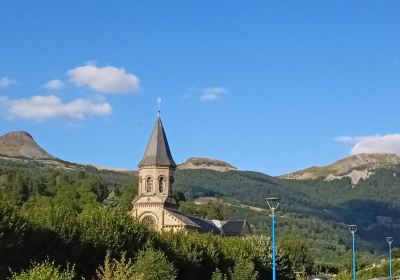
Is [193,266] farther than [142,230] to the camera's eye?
Yes

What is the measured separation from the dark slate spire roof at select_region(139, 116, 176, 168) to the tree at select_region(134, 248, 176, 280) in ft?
141

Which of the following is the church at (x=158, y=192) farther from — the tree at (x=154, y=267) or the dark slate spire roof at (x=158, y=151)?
the tree at (x=154, y=267)

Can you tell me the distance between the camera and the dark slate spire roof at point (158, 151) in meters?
93.6

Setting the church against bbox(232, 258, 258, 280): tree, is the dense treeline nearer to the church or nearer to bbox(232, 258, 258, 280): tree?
bbox(232, 258, 258, 280): tree

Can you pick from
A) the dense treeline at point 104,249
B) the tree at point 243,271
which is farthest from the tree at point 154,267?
the tree at point 243,271

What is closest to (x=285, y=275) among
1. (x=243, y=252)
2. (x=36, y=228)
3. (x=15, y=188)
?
(x=243, y=252)

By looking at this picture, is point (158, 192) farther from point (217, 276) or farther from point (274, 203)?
point (274, 203)

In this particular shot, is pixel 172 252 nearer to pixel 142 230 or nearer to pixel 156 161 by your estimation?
pixel 142 230

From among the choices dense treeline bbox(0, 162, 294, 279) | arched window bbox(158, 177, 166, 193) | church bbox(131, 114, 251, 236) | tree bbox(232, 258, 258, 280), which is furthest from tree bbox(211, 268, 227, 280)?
arched window bbox(158, 177, 166, 193)

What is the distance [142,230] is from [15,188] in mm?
89058

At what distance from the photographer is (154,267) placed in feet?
161

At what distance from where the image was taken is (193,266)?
6016 cm

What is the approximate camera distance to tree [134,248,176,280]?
48.5m

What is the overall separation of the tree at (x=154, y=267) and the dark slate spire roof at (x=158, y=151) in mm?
43004
